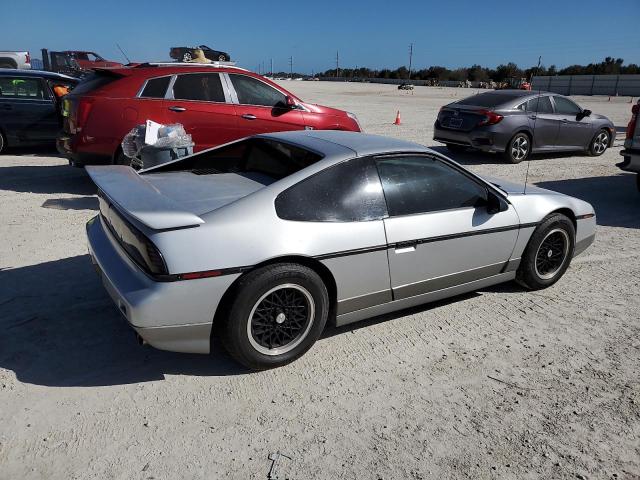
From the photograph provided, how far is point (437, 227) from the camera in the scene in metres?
3.64

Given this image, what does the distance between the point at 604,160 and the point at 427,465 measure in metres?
11.0

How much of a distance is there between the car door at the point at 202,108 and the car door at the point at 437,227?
4189 mm

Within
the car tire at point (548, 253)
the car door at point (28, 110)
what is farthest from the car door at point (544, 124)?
the car door at point (28, 110)

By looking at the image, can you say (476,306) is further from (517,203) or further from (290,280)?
(290,280)

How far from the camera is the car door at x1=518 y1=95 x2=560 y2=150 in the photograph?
34.4 feet

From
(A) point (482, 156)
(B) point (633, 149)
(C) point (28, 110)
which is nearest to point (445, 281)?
(B) point (633, 149)

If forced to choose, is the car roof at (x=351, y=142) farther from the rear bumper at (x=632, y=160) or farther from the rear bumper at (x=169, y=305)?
the rear bumper at (x=632, y=160)

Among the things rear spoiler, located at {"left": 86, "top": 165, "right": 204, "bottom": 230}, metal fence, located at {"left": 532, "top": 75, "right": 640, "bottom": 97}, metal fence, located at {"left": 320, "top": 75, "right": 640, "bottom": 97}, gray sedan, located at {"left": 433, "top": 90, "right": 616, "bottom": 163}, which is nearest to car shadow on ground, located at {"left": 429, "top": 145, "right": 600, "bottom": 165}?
gray sedan, located at {"left": 433, "top": 90, "right": 616, "bottom": 163}

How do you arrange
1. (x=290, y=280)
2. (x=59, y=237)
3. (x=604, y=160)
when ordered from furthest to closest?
(x=604, y=160), (x=59, y=237), (x=290, y=280)

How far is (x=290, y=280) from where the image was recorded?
9.95 ft

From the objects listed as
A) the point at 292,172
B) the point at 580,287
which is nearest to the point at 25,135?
the point at 292,172

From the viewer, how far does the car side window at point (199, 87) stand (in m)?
7.07

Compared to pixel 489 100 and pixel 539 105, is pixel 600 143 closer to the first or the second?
pixel 539 105

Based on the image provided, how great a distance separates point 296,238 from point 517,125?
8.45 metres
